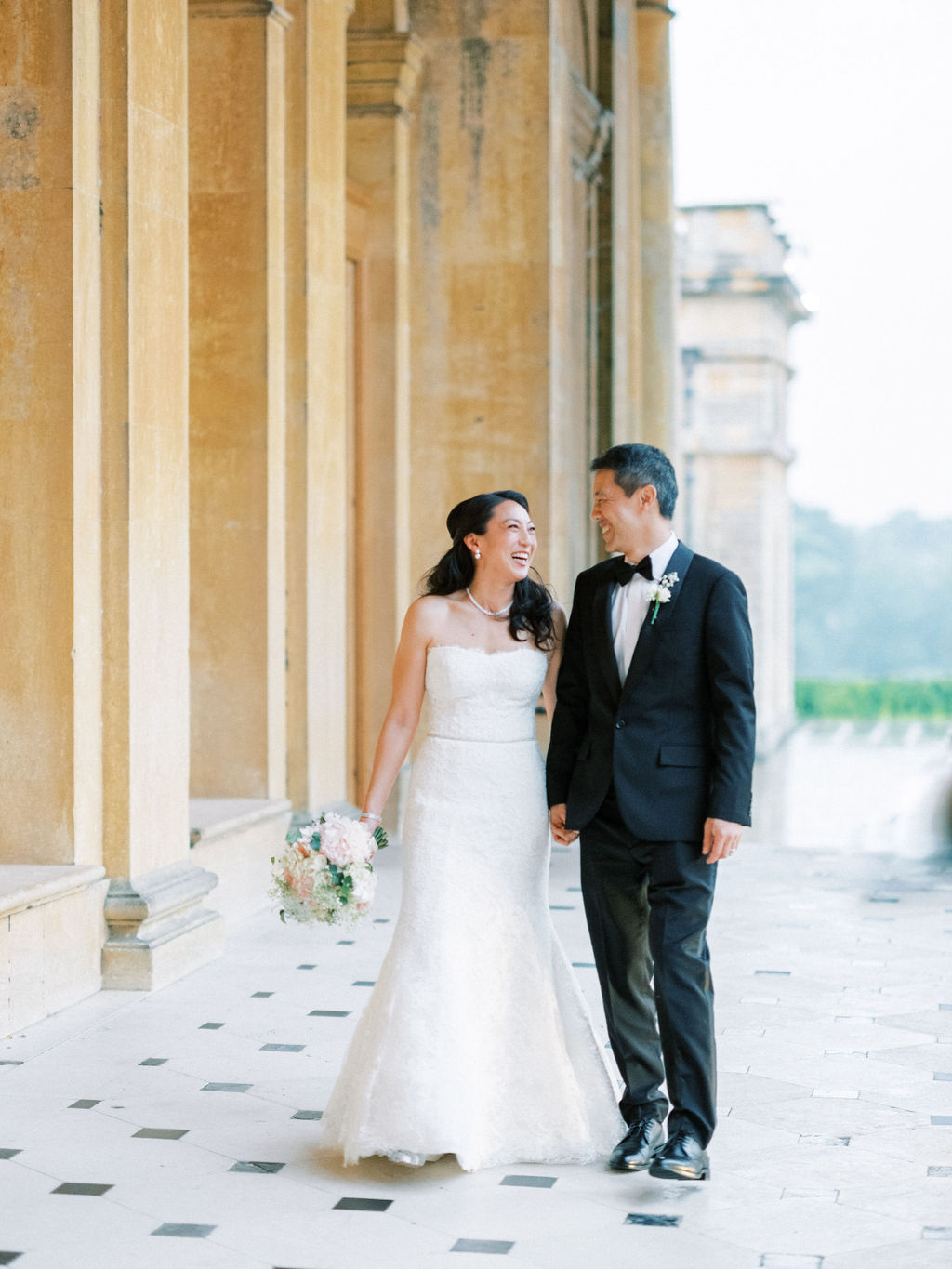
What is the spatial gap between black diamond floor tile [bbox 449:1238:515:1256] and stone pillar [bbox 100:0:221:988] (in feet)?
10.8

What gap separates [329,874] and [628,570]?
3.95 feet

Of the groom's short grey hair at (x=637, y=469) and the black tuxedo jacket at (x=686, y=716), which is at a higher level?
the groom's short grey hair at (x=637, y=469)

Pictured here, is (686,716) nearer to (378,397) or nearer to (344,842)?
(344,842)

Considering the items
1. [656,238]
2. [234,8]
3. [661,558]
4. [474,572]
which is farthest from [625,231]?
[661,558]

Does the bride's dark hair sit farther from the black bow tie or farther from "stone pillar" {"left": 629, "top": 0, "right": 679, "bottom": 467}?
"stone pillar" {"left": 629, "top": 0, "right": 679, "bottom": 467}

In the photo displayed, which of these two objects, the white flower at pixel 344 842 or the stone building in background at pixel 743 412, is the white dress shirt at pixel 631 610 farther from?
the stone building in background at pixel 743 412

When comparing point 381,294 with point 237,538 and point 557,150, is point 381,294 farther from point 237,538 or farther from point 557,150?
point 237,538

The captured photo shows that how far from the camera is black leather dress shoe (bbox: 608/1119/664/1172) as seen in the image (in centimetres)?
484

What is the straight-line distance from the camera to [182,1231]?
4.43 m

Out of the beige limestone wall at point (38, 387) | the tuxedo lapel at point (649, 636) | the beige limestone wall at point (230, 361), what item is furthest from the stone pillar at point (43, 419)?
the tuxedo lapel at point (649, 636)

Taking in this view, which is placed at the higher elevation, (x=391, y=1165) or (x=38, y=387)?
(x=38, y=387)

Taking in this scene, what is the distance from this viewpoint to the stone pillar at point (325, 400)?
396 inches

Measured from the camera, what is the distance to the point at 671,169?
805 inches

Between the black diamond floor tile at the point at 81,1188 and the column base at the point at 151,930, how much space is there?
2465 mm
